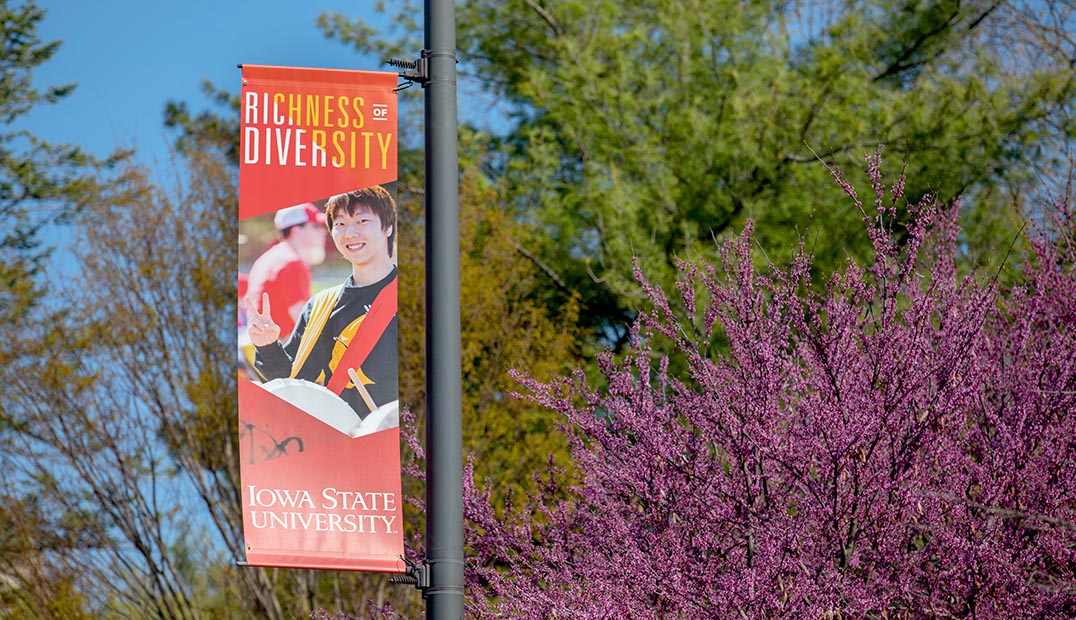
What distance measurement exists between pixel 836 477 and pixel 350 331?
2364 mm

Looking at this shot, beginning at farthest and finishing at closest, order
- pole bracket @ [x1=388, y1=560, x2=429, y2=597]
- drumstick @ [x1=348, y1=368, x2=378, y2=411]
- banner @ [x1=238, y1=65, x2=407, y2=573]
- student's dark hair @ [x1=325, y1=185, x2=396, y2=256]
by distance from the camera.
Answer: student's dark hair @ [x1=325, y1=185, x2=396, y2=256] → drumstick @ [x1=348, y1=368, x2=378, y2=411] → banner @ [x1=238, y1=65, x2=407, y2=573] → pole bracket @ [x1=388, y1=560, x2=429, y2=597]

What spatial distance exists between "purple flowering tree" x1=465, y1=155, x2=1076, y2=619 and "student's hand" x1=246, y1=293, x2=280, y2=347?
1873 millimetres

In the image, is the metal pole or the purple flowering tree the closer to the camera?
the metal pole

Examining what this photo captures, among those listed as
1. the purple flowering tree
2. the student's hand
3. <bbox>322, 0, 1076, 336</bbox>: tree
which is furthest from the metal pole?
<bbox>322, 0, 1076, 336</bbox>: tree

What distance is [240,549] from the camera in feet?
52.3

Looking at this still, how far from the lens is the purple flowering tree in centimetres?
620

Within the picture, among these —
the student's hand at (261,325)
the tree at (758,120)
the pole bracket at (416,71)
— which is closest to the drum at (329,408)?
the student's hand at (261,325)

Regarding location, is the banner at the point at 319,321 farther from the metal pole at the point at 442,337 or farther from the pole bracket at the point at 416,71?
the metal pole at the point at 442,337

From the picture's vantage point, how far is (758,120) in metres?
17.7

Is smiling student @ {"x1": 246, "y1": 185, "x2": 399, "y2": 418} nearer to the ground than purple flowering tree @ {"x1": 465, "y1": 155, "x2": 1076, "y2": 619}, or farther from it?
farther from it

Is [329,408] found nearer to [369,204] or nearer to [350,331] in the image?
[350,331]

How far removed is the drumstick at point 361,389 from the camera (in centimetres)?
534

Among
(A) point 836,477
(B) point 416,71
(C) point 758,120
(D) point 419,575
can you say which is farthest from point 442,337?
(C) point 758,120

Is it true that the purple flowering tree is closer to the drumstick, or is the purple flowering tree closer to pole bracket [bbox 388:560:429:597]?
pole bracket [bbox 388:560:429:597]
